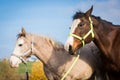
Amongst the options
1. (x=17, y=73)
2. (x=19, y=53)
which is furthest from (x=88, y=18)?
(x=17, y=73)

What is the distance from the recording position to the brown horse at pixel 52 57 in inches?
358

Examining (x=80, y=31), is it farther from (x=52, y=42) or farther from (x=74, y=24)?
(x=52, y=42)

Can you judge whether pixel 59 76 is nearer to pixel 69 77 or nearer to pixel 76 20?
pixel 69 77

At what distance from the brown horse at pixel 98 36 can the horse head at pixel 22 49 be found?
75.3 inches

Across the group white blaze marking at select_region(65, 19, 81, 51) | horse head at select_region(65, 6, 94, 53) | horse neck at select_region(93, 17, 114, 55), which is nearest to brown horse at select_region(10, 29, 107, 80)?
horse neck at select_region(93, 17, 114, 55)

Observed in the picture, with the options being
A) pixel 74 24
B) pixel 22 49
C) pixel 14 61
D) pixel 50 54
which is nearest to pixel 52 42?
pixel 50 54

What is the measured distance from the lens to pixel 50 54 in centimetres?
943

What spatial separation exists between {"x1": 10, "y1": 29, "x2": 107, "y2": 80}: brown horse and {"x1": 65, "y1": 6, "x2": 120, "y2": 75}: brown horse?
2.96 feet

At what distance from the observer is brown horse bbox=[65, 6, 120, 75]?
7.82 m

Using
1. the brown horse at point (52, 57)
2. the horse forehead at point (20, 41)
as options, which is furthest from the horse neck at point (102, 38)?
the horse forehead at point (20, 41)

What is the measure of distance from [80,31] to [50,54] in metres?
1.88

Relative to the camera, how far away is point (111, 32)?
838 cm

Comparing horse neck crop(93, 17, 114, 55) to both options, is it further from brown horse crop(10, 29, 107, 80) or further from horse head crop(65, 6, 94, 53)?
brown horse crop(10, 29, 107, 80)

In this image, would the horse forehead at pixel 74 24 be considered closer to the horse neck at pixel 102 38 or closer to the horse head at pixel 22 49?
the horse neck at pixel 102 38
